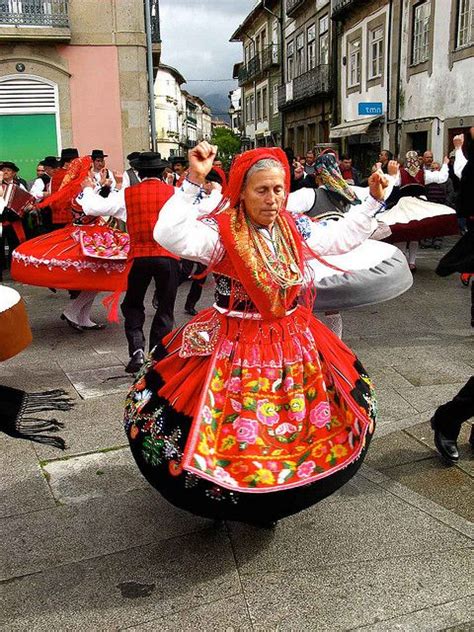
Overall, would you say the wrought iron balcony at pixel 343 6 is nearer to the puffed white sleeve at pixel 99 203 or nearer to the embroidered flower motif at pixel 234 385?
the puffed white sleeve at pixel 99 203

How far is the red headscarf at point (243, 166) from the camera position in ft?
9.07

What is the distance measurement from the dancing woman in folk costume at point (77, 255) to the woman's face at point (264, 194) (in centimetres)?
368

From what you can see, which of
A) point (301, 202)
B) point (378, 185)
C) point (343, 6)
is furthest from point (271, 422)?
point (343, 6)

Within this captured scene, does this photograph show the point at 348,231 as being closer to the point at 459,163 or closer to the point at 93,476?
the point at 93,476

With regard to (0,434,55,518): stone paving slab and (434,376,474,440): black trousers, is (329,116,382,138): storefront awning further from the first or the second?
(0,434,55,518): stone paving slab

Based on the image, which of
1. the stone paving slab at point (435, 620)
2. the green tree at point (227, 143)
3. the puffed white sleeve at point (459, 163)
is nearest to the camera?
the stone paving slab at point (435, 620)

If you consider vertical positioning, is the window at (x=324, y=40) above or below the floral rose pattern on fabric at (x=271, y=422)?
above

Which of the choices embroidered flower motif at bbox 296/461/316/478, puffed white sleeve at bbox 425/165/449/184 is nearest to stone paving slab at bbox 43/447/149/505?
embroidered flower motif at bbox 296/461/316/478

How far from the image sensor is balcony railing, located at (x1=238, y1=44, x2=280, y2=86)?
129 ft

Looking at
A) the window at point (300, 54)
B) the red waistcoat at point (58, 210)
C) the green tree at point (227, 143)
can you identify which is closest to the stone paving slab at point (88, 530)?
the red waistcoat at point (58, 210)

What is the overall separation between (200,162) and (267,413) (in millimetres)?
1100

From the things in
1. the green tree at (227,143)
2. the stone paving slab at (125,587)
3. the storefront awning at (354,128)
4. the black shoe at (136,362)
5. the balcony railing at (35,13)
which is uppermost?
the balcony railing at (35,13)

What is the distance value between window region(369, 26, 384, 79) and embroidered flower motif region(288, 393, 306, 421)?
20507 millimetres

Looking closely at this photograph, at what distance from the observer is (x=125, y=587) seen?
2.76 metres
